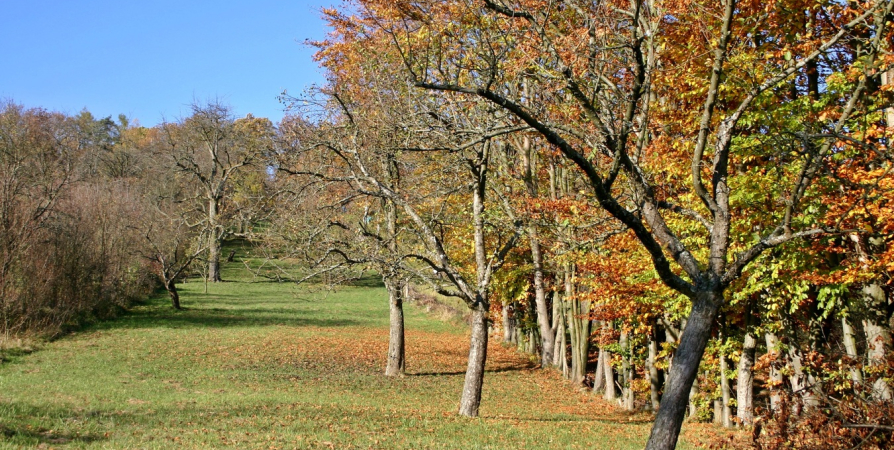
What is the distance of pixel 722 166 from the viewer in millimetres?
7250

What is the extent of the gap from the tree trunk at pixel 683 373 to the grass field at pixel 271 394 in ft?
13.4

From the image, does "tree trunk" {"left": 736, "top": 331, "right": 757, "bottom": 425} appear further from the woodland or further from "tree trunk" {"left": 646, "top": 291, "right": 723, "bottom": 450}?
"tree trunk" {"left": 646, "top": 291, "right": 723, "bottom": 450}

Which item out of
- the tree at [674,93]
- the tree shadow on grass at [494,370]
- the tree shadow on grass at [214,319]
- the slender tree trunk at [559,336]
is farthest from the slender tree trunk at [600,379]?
the tree shadow on grass at [214,319]

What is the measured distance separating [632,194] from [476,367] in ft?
21.3

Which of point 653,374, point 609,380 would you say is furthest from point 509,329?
point 653,374

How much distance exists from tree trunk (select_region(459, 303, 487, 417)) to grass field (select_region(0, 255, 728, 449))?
21.9 inches

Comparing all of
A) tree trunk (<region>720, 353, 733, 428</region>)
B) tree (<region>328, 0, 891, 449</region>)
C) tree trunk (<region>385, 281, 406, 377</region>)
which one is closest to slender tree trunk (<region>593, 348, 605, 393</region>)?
tree trunk (<region>720, 353, 733, 428</region>)

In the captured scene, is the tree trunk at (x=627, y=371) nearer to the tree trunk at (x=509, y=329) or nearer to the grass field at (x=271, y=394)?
the grass field at (x=271, y=394)

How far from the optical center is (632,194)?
7945 millimetres

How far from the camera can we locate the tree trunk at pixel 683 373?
647 centimetres

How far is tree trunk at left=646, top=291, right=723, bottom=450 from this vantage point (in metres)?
6.47

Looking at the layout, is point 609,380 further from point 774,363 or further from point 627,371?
point 774,363

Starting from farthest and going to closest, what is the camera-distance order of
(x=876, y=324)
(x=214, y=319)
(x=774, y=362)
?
(x=214, y=319) → (x=774, y=362) → (x=876, y=324)

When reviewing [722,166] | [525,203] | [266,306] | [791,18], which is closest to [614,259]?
[525,203]
